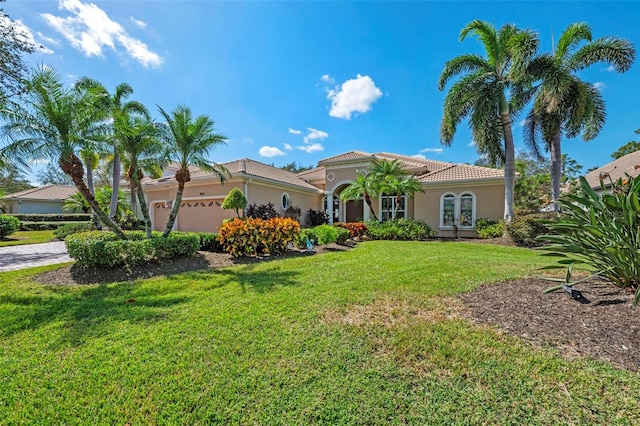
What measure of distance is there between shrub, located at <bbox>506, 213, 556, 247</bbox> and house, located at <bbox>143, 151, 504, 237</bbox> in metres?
3.61

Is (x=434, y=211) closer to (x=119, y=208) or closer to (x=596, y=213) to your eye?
(x=596, y=213)

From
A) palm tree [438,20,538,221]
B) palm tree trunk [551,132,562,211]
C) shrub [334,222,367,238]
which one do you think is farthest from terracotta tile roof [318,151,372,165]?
palm tree trunk [551,132,562,211]

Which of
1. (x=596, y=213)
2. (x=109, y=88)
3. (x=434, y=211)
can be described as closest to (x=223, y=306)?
(x=596, y=213)

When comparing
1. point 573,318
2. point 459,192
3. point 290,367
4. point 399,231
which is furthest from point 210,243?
point 459,192

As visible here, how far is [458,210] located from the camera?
18.4m

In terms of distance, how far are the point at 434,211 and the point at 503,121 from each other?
6.82 m

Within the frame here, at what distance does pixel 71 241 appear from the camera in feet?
28.7

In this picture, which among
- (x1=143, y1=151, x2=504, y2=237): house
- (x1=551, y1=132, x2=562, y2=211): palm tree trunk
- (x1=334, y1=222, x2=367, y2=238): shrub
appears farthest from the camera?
(x1=143, y1=151, x2=504, y2=237): house

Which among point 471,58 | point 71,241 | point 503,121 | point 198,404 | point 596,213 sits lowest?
point 198,404

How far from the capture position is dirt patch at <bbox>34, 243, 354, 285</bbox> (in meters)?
7.70

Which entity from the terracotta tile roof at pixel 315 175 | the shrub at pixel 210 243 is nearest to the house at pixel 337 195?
the terracotta tile roof at pixel 315 175

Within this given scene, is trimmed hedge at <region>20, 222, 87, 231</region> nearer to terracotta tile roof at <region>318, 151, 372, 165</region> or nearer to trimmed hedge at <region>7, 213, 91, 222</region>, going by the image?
trimmed hedge at <region>7, 213, 91, 222</region>

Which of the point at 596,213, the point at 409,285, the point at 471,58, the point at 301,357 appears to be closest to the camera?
the point at 301,357

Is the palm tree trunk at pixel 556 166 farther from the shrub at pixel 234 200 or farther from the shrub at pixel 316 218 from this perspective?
the shrub at pixel 234 200
